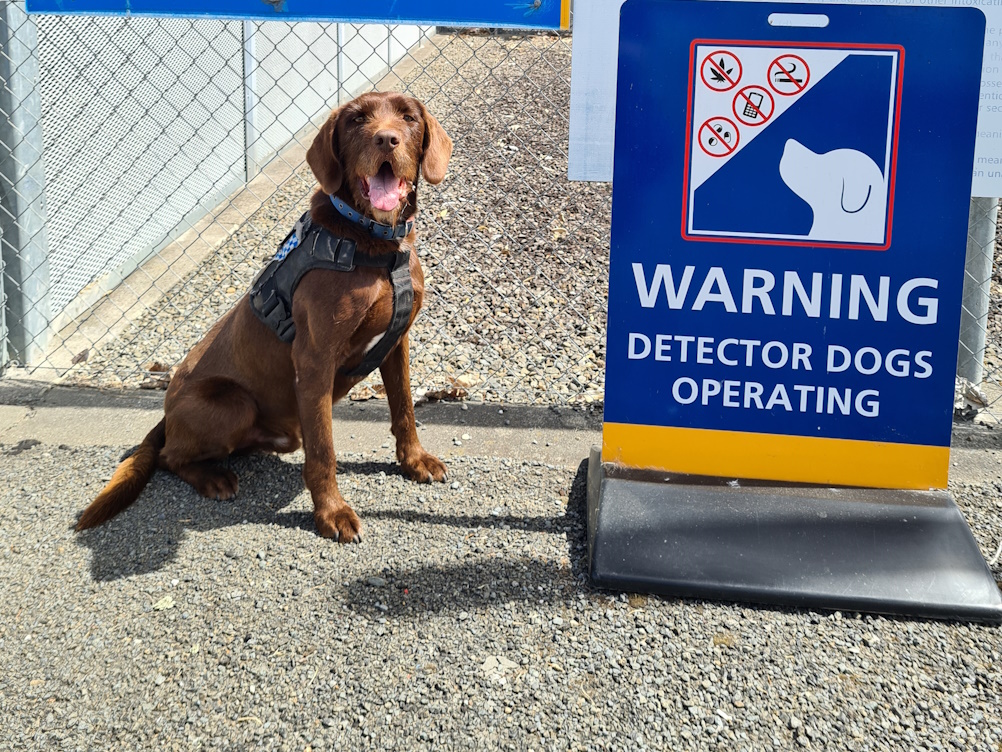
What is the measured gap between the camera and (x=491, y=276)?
16.1 feet

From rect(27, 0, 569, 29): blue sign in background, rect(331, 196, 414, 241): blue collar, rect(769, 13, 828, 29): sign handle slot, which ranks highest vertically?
rect(27, 0, 569, 29): blue sign in background

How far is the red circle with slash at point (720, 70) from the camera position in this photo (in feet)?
8.16

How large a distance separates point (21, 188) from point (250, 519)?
76.5 inches

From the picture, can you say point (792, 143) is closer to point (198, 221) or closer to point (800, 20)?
point (800, 20)

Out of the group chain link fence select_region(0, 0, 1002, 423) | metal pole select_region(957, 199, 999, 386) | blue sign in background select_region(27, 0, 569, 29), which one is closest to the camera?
blue sign in background select_region(27, 0, 569, 29)

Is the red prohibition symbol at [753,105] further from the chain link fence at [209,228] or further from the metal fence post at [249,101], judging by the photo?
the metal fence post at [249,101]

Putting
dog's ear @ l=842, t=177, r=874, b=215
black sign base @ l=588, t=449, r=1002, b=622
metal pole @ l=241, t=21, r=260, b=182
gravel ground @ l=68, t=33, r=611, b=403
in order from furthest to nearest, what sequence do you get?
1. metal pole @ l=241, t=21, r=260, b=182
2. gravel ground @ l=68, t=33, r=611, b=403
3. dog's ear @ l=842, t=177, r=874, b=215
4. black sign base @ l=588, t=449, r=1002, b=622

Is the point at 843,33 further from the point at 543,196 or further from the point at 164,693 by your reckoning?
the point at 543,196

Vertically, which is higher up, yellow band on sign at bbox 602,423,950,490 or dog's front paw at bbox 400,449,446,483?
yellow band on sign at bbox 602,423,950,490

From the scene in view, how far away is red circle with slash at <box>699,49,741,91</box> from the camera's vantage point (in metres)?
2.49

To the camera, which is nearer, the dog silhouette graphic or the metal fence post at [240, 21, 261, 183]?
the dog silhouette graphic

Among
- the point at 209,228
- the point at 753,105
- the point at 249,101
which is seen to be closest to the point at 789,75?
the point at 753,105

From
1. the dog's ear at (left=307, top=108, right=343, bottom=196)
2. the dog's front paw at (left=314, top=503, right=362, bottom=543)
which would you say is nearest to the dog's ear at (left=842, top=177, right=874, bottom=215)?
the dog's ear at (left=307, top=108, right=343, bottom=196)

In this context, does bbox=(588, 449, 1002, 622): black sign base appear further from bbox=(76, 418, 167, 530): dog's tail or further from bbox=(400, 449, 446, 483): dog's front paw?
bbox=(76, 418, 167, 530): dog's tail
